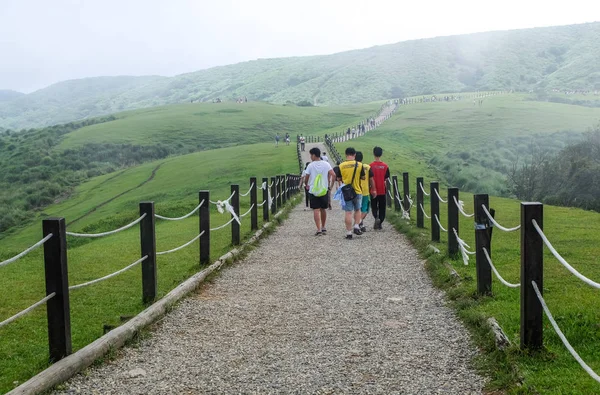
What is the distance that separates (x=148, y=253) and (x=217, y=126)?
7711 cm

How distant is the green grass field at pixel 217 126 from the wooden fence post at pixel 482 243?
2610 inches

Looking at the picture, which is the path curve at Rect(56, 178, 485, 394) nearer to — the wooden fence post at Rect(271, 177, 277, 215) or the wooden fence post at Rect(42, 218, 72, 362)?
the wooden fence post at Rect(42, 218, 72, 362)

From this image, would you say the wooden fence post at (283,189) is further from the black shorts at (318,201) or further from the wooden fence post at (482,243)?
the wooden fence post at (482,243)

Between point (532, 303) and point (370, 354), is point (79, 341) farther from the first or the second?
point (532, 303)

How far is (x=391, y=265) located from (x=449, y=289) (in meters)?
2.64

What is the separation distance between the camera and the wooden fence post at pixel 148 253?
7.80m

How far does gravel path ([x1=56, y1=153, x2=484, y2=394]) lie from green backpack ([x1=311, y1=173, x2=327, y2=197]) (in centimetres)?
380

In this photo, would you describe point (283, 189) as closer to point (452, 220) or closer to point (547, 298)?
point (452, 220)

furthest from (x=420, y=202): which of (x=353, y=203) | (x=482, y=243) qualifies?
(x=482, y=243)

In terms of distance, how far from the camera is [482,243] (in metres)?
7.42

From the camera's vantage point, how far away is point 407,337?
6.46 metres

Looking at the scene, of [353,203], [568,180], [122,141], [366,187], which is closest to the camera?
[353,203]

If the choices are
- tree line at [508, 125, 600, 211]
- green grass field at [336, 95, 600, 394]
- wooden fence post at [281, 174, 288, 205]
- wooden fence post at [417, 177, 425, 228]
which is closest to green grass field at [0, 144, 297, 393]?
wooden fence post at [281, 174, 288, 205]

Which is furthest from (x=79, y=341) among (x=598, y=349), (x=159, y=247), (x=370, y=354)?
(x=159, y=247)
